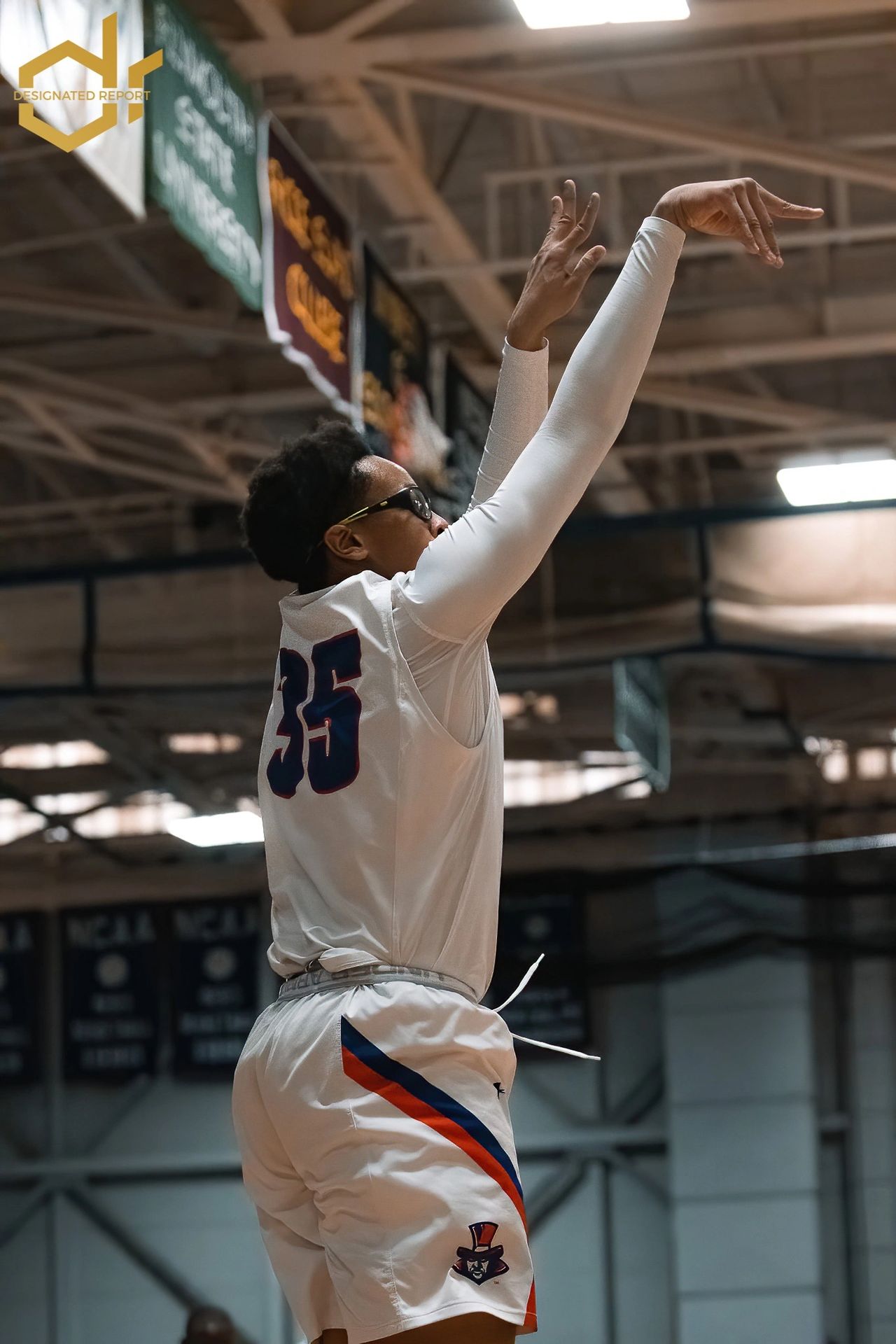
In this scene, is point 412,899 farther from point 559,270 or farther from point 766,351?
point 766,351

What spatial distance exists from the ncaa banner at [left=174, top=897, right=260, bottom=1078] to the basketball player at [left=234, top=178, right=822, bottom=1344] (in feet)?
42.8

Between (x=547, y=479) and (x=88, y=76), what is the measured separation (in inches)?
133

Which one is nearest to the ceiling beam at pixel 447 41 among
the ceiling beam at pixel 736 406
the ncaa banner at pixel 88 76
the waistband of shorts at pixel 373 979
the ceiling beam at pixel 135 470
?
the ncaa banner at pixel 88 76

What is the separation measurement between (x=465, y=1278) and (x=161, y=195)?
4.12 m

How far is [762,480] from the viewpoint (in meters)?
12.4

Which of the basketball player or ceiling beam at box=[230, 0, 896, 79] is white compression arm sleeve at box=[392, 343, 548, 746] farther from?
ceiling beam at box=[230, 0, 896, 79]

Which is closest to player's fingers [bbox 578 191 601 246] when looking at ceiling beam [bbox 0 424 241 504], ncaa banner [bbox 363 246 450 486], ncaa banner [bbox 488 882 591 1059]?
ncaa banner [bbox 363 246 450 486]

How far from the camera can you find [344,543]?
2.60 m

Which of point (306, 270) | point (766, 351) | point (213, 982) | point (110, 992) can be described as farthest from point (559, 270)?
point (110, 992)

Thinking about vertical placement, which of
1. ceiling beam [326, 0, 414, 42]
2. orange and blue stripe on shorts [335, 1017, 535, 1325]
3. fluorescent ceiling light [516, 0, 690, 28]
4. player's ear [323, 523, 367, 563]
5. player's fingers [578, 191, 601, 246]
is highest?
ceiling beam [326, 0, 414, 42]

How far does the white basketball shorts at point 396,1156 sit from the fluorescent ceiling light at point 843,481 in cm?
840

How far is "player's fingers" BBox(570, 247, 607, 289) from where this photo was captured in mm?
2502

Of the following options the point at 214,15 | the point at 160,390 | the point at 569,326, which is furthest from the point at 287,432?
the point at 214,15

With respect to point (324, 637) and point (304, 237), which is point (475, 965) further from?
point (304, 237)
